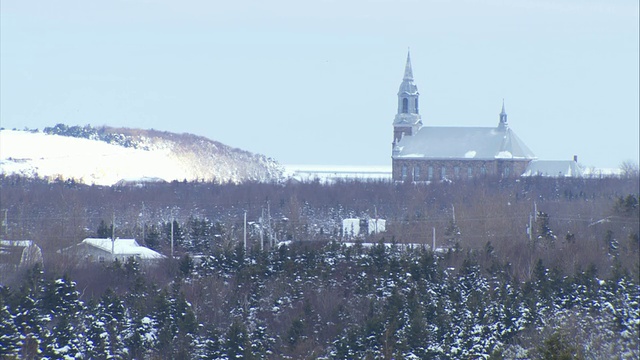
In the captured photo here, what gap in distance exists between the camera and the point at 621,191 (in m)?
97.4

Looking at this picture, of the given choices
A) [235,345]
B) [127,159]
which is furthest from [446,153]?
[235,345]

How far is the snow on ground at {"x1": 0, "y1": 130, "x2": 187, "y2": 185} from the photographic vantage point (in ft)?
395

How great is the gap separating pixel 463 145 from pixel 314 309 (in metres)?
75.8

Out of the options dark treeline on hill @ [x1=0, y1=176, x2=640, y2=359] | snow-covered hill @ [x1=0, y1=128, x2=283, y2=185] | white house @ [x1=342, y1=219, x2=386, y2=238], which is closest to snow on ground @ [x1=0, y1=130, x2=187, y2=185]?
snow-covered hill @ [x1=0, y1=128, x2=283, y2=185]

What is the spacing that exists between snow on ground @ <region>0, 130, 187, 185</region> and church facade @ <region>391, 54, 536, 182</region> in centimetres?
2275

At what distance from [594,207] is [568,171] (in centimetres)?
3411

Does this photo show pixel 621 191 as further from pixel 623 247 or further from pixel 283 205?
pixel 623 247

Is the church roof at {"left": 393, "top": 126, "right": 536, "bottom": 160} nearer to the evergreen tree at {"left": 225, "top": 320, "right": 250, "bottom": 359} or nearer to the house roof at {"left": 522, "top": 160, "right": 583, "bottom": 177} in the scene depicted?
the house roof at {"left": 522, "top": 160, "right": 583, "bottom": 177}

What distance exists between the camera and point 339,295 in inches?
1935

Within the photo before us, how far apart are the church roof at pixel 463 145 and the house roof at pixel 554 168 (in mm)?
2100

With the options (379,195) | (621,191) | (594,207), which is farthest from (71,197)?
(621,191)

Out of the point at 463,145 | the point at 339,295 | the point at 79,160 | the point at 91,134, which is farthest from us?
the point at 91,134

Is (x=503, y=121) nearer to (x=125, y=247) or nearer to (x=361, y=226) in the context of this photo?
(x=361, y=226)

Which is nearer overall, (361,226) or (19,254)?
(19,254)
